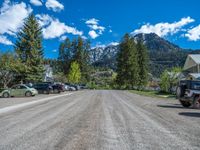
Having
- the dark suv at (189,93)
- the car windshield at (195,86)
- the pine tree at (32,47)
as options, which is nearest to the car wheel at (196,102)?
the dark suv at (189,93)

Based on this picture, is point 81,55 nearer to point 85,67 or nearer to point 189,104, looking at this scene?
point 85,67

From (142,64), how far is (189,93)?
74.3 meters

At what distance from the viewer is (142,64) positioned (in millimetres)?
95312

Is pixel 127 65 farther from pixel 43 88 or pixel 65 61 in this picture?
pixel 43 88

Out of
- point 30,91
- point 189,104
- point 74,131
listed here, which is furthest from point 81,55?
point 74,131

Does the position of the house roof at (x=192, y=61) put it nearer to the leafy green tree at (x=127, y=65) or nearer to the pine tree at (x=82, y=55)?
the leafy green tree at (x=127, y=65)

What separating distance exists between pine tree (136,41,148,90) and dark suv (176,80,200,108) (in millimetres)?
68588

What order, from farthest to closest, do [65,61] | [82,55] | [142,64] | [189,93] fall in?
[65,61] < [82,55] < [142,64] < [189,93]

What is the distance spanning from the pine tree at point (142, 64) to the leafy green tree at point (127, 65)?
12.6 feet

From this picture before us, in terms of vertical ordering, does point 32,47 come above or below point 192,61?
above

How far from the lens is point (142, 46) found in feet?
321

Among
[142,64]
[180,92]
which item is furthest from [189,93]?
[142,64]

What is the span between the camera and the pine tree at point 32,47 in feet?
191

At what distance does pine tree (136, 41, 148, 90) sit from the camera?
92.7m
